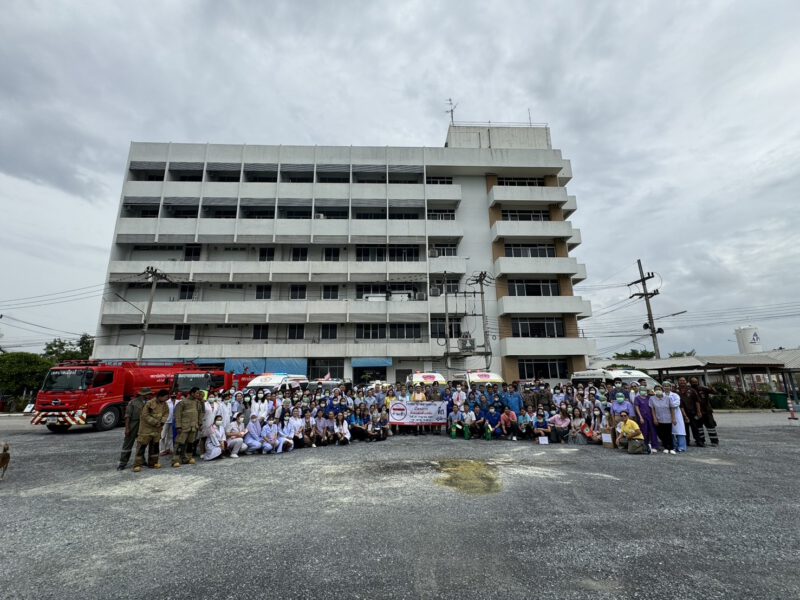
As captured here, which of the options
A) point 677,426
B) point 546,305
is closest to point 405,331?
point 546,305

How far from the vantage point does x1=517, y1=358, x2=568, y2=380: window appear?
31.1 metres

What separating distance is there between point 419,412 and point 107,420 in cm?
1363

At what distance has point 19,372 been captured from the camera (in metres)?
33.6

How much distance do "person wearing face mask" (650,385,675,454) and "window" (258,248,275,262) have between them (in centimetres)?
3005

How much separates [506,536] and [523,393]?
33.0 feet

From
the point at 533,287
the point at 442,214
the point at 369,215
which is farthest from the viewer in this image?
the point at 442,214

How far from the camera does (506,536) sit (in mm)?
5066

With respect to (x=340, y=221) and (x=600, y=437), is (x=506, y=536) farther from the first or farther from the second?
(x=340, y=221)

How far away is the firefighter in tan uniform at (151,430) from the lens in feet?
29.8

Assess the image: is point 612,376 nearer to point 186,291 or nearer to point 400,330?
point 400,330

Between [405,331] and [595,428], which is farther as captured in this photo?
[405,331]

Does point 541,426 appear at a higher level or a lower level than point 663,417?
lower

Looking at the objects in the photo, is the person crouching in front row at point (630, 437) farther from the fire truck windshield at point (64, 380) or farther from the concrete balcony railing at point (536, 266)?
the concrete balcony railing at point (536, 266)

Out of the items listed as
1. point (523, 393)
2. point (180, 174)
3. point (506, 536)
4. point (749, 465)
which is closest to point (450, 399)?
point (523, 393)
